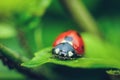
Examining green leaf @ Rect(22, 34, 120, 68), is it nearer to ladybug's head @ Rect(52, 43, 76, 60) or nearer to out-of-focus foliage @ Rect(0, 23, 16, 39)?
ladybug's head @ Rect(52, 43, 76, 60)

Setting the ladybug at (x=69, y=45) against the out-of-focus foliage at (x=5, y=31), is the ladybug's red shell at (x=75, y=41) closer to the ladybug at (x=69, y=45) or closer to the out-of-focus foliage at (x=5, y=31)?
the ladybug at (x=69, y=45)

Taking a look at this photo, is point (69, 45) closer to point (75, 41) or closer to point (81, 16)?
point (75, 41)

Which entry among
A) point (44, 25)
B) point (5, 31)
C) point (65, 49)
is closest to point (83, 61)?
point (65, 49)

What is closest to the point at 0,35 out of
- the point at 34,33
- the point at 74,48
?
the point at 34,33

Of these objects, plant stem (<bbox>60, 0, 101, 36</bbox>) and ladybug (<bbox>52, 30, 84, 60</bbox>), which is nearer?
ladybug (<bbox>52, 30, 84, 60</bbox>)

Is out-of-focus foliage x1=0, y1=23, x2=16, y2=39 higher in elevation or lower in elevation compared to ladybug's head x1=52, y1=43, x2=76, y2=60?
higher

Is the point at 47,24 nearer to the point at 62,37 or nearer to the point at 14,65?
the point at 62,37

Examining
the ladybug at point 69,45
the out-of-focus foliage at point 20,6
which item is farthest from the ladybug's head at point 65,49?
the out-of-focus foliage at point 20,6

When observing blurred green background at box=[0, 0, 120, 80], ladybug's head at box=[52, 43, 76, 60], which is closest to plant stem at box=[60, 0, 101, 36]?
blurred green background at box=[0, 0, 120, 80]
